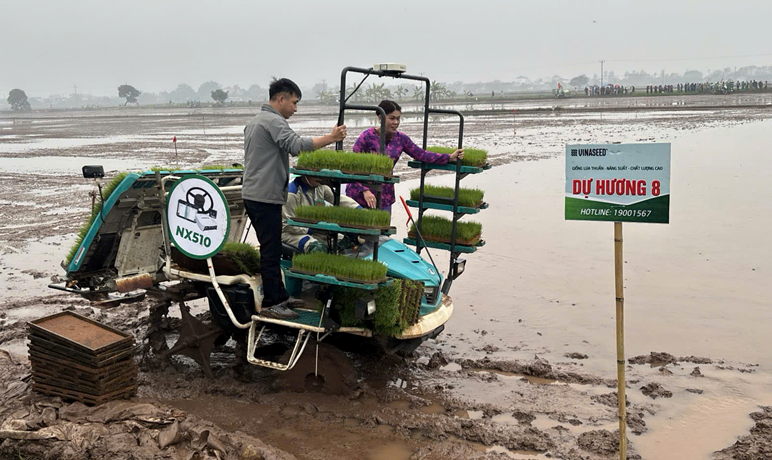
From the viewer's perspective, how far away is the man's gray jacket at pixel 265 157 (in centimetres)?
541

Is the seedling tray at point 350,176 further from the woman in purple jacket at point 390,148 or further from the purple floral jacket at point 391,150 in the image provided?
the purple floral jacket at point 391,150

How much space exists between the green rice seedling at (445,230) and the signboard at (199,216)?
219 centimetres

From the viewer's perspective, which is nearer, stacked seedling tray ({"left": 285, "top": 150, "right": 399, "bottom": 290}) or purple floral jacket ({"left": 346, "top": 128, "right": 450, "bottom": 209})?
stacked seedling tray ({"left": 285, "top": 150, "right": 399, "bottom": 290})

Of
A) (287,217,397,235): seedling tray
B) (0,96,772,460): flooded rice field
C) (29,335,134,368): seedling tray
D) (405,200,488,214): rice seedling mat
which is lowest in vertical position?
(0,96,772,460): flooded rice field

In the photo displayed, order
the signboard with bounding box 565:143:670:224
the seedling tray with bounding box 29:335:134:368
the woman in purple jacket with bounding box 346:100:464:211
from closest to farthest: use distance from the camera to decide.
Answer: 1. the signboard with bounding box 565:143:670:224
2. the seedling tray with bounding box 29:335:134:368
3. the woman in purple jacket with bounding box 346:100:464:211

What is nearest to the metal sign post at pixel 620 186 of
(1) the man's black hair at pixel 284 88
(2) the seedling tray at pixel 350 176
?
(2) the seedling tray at pixel 350 176

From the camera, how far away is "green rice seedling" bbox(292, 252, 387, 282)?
5.21 metres

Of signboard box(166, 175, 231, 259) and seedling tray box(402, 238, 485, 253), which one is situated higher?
signboard box(166, 175, 231, 259)

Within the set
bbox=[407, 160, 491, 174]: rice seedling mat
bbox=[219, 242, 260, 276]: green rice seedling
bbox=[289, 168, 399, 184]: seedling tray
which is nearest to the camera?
bbox=[289, 168, 399, 184]: seedling tray

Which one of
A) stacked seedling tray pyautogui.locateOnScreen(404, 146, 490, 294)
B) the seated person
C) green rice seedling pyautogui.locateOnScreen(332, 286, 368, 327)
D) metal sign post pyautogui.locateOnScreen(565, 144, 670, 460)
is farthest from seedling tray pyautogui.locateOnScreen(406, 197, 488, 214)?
metal sign post pyautogui.locateOnScreen(565, 144, 670, 460)

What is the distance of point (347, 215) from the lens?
524cm

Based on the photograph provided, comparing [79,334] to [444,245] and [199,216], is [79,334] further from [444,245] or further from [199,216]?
[444,245]

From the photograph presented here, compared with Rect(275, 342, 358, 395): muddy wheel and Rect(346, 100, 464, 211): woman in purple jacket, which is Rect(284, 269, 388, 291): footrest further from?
Rect(346, 100, 464, 211): woman in purple jacket

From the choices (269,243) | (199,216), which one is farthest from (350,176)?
(199,216)
